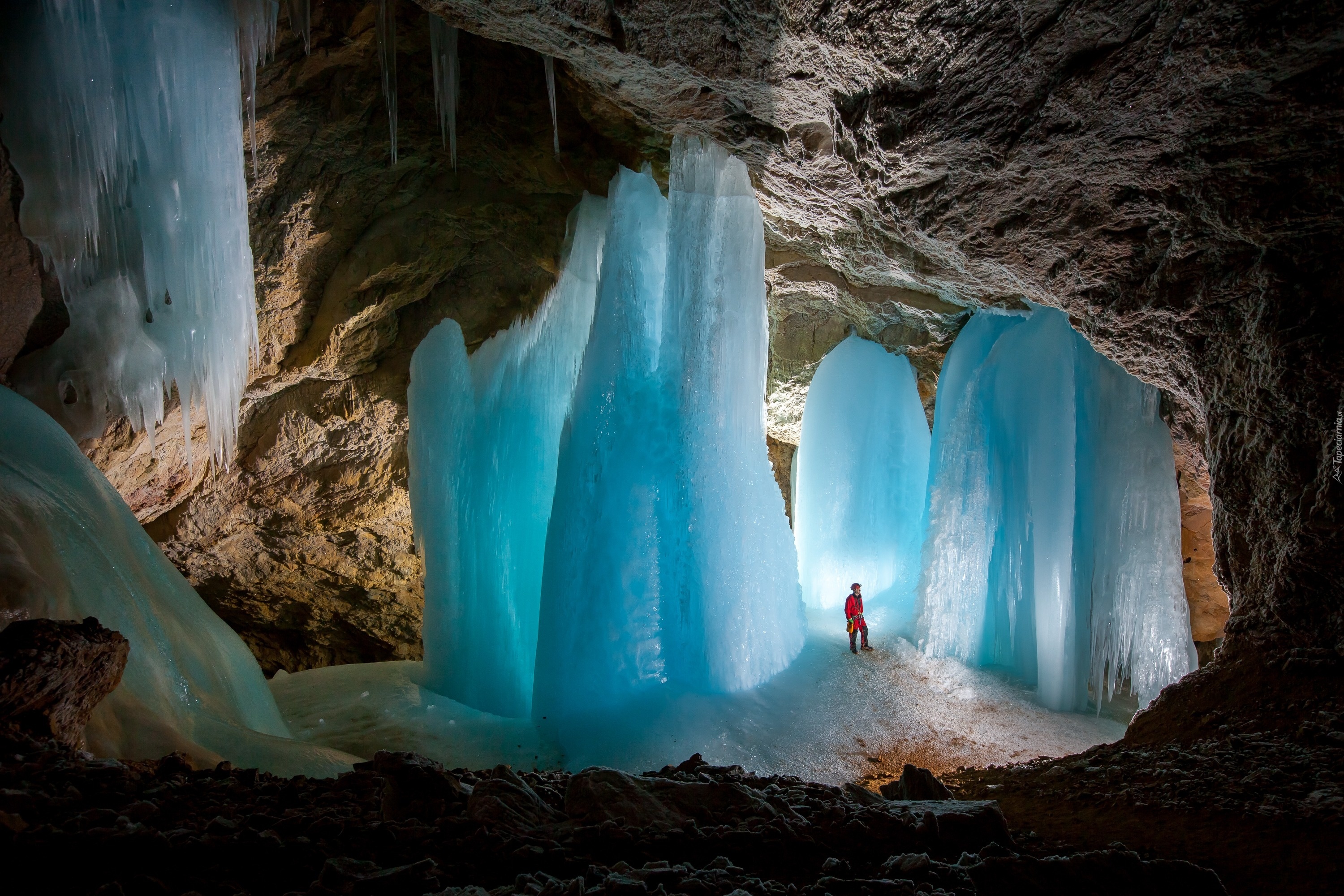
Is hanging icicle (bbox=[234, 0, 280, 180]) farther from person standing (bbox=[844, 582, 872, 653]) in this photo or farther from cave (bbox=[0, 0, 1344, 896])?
person standing (bbox=[844, 582, 872, 653])

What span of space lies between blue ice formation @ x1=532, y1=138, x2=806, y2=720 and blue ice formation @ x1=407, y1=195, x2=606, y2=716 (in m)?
1.30

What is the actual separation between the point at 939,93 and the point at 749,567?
3712 millimetres

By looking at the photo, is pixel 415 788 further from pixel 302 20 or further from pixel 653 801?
pixel 302 20

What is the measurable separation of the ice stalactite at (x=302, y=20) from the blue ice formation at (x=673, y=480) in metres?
2.57

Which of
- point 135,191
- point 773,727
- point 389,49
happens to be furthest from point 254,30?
point 773,727

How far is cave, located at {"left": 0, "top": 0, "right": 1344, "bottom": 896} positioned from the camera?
88.0 inches

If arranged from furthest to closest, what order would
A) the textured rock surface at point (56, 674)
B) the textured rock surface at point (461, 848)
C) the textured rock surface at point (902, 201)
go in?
the textured rock surface at point (902, 201) → the textured rock surface at point (56, 674) → the textured rock surface at point (461, 848)

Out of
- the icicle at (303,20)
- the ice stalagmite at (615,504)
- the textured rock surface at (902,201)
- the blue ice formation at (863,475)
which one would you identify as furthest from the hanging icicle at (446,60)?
the blue ice formation at (863,475)

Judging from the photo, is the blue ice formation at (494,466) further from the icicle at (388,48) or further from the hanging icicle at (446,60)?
the icicle at (388,48)

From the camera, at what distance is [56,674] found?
2.62 meters

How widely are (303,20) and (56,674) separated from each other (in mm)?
4161

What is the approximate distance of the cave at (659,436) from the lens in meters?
2.23

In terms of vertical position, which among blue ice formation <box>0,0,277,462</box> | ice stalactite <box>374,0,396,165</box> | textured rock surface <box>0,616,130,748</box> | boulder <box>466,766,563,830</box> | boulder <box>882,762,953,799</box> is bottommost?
boulder <box>882,762,953,799</box>

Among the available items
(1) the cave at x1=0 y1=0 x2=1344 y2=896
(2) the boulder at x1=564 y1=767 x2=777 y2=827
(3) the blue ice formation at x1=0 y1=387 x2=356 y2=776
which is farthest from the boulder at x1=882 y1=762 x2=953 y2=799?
(3) the blue ice formation at x1=0 y1=387 x2=356 y2=776
